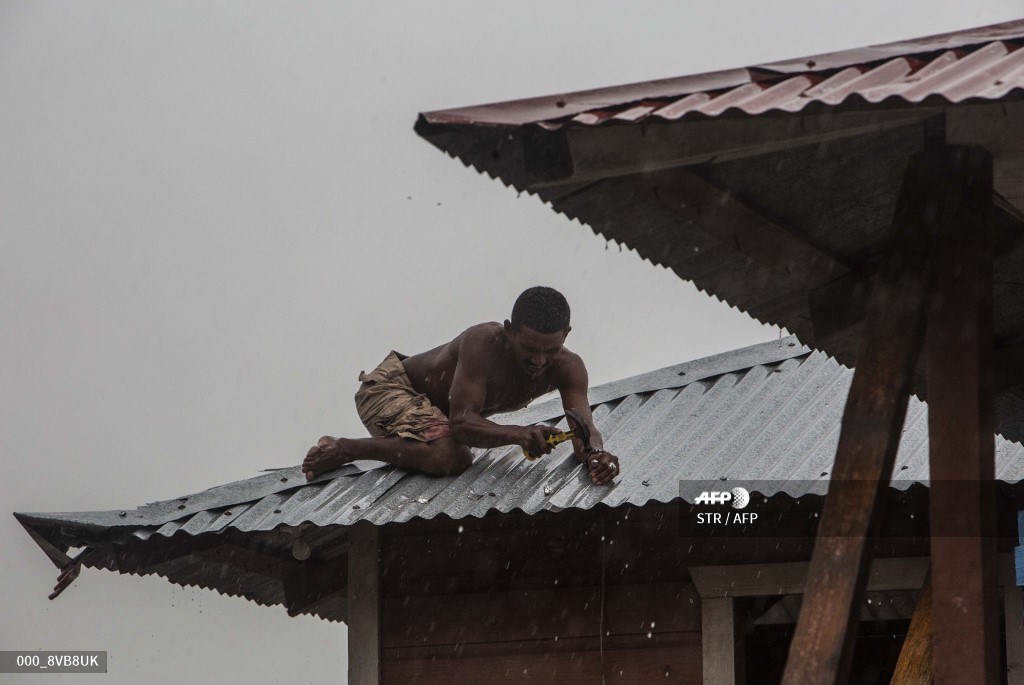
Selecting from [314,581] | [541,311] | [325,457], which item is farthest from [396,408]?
[314,581]

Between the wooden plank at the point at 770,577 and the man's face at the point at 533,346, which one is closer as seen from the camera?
the wooden plank at the point at 770,577

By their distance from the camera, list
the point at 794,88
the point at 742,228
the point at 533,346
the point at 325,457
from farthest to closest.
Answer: the point at 325,457 < the point at 533,346 < the point at 742,228 < the point at 794,88

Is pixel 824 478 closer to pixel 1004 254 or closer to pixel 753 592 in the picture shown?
pixel 753 592

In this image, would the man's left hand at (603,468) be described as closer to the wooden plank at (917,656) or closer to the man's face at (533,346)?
the man's face at (533,346)

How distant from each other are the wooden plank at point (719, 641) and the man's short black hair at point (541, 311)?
1.58 metres

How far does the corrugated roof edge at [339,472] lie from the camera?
7.22 m

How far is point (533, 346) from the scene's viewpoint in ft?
23.9

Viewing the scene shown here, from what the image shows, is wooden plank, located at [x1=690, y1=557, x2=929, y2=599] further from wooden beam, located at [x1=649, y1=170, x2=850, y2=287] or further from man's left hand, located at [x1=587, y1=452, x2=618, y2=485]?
wooden beam, located at [x1=649, y1=170, x2=850, y2=287]

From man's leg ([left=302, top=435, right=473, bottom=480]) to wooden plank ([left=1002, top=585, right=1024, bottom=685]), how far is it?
2771 mm

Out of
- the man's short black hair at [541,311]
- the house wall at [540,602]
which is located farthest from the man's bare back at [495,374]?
the house wall at [540,602]

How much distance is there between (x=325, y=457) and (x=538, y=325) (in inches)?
55.6

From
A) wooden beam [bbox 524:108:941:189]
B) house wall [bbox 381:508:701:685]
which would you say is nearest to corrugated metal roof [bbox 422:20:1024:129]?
wooden beam [bbox 524:108:941:189]

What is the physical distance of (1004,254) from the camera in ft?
15.8

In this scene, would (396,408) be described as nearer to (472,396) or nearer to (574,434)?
(472,396)
